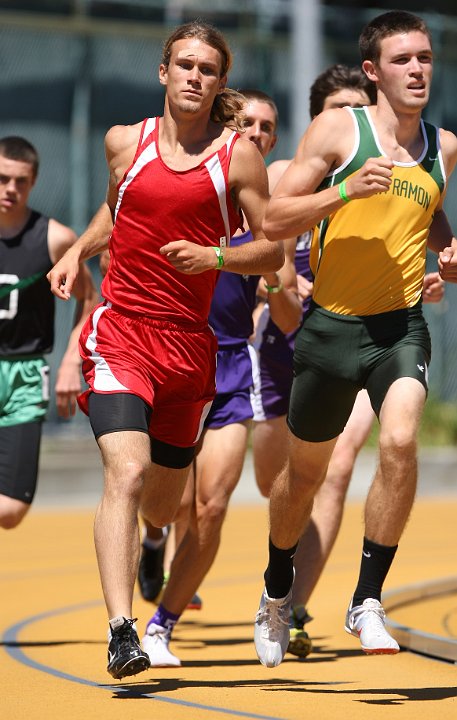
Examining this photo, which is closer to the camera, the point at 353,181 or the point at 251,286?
the point at 353,181

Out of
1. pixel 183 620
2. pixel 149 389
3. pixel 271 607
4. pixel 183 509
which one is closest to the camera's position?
pixel 149 389

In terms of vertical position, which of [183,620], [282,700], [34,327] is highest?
[34,327]

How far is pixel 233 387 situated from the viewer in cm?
855

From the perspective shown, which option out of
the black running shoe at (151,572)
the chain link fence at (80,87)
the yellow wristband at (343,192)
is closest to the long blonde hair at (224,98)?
the yellow wristband at (343,192)

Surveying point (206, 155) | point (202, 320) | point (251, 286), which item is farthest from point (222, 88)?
point (251, 286)

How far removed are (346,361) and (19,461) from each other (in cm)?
254

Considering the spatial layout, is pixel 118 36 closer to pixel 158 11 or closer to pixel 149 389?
pixel 158 11

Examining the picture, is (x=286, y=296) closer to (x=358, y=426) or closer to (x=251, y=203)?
(x=358, y=426)

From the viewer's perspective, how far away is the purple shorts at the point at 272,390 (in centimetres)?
917

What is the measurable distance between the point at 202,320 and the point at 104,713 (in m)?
1.82

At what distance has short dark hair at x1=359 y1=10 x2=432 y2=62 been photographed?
698 centimetres

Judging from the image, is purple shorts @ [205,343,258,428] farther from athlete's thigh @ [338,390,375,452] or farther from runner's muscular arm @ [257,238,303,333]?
athlete's thigh @ [338,390,375,452]

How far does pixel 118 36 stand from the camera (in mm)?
20547

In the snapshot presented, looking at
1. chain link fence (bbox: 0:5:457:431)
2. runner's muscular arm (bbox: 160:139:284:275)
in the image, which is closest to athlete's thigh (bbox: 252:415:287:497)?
runner's muscular arm (bbox: 160:139:284:275)
